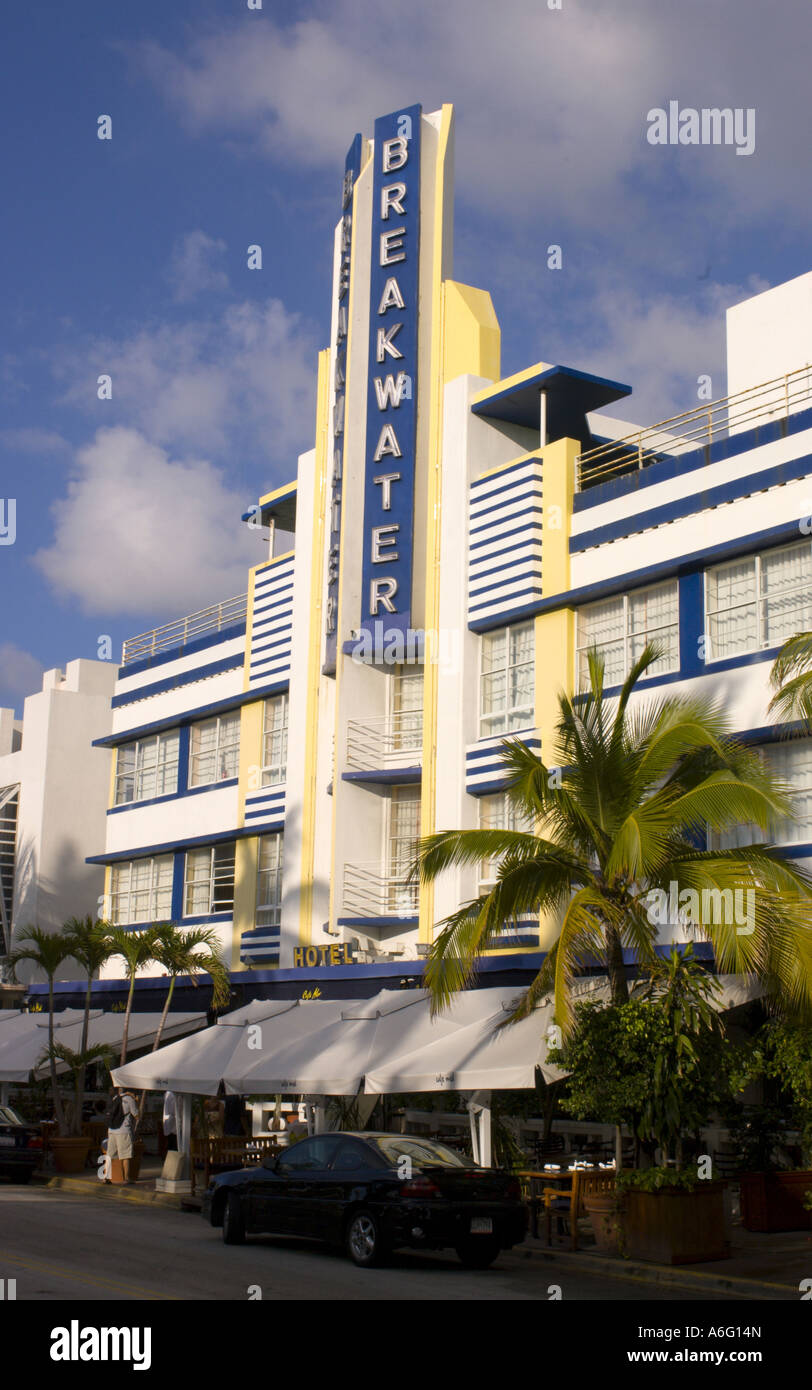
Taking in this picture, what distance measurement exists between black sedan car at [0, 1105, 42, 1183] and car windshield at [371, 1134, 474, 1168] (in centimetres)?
1100

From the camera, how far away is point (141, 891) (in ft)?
125

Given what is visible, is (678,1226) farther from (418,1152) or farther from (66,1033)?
(66,1033)

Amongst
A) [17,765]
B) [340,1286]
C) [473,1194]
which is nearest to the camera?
[340,1286]

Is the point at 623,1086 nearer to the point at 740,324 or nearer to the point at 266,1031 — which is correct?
the point at 266,1031

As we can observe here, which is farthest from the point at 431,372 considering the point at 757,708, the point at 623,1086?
the point at 623,1086

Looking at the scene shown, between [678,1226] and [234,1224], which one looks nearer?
[678,1226]

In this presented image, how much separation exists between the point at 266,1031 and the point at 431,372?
13150mm

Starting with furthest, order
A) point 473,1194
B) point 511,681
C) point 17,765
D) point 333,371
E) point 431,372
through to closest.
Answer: point 17,765 < point 333,371 < point 431,372 < point 511,681 < point 473,1194

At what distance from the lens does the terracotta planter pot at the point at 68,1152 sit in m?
27.6

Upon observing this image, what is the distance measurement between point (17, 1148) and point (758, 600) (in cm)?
1558

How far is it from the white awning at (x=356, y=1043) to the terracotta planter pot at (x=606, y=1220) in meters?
3.84

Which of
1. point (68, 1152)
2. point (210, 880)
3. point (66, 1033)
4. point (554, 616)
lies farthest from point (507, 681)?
point (66, 1033)

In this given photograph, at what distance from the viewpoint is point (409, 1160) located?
15.9 metres

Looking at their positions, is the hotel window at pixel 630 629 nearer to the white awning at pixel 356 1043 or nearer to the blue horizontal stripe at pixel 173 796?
the white awning at pixel 356 1043
